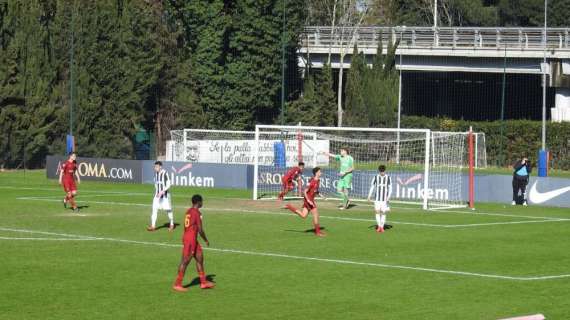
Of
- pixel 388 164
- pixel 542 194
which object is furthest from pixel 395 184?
pixel 388 164

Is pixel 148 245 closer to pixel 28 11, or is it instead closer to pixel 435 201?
pixel 435 201

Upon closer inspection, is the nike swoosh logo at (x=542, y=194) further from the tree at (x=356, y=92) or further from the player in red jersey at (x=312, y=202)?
the tree at (x=356, y=92)

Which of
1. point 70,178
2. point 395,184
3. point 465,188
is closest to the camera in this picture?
point 70,178

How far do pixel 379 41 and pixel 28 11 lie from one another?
24.2 meters

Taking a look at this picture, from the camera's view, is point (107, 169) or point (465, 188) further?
point (107, 169)

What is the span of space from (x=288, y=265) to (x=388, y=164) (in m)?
29.7

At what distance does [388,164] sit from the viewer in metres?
54.1

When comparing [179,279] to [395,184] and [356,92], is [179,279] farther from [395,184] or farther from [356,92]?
[356,92]

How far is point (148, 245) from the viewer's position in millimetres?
28422

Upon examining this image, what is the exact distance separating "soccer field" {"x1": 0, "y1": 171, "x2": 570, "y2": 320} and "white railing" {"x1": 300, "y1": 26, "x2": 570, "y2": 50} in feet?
118

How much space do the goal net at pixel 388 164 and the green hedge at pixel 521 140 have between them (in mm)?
14143

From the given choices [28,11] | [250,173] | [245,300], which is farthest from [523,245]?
[28,11]

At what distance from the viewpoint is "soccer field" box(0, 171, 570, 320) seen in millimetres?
19359

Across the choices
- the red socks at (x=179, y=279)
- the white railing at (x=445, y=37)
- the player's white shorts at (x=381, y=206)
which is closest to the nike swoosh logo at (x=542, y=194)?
the player's white shorts at (x=381, y=206)
